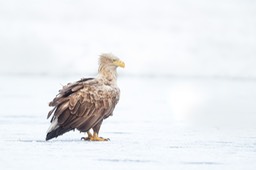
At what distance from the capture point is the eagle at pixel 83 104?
25.5 feet

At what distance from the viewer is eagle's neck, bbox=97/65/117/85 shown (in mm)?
8312

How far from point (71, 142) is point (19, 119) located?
10.3 feet

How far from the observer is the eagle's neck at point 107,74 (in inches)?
327

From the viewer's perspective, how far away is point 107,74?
8367 millimetres

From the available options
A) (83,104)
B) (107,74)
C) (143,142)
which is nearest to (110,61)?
(107,74)

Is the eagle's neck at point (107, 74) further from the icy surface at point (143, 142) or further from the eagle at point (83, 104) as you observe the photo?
the icy surface at point (143, 142)

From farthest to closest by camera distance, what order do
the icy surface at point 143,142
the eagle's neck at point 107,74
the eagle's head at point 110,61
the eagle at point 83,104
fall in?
the eagle's head at point 110,61, the eagle's neck at point 107,74, the eagle at point 83,104, the icy surface at point 143,142

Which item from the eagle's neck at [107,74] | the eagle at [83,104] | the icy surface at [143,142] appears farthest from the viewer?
the eagle's neck at [107,74]

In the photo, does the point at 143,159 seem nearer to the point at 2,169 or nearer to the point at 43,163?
the point at 43,163

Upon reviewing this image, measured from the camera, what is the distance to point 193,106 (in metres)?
13.5

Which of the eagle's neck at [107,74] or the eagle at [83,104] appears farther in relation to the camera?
the eagle's neck at [107,74]

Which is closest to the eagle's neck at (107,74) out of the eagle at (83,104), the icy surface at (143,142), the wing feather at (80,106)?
the eagle at (83,104)

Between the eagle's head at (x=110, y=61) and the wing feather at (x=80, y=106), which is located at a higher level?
the eagle's head at (x=110, y=61)

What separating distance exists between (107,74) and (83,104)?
567 mm
